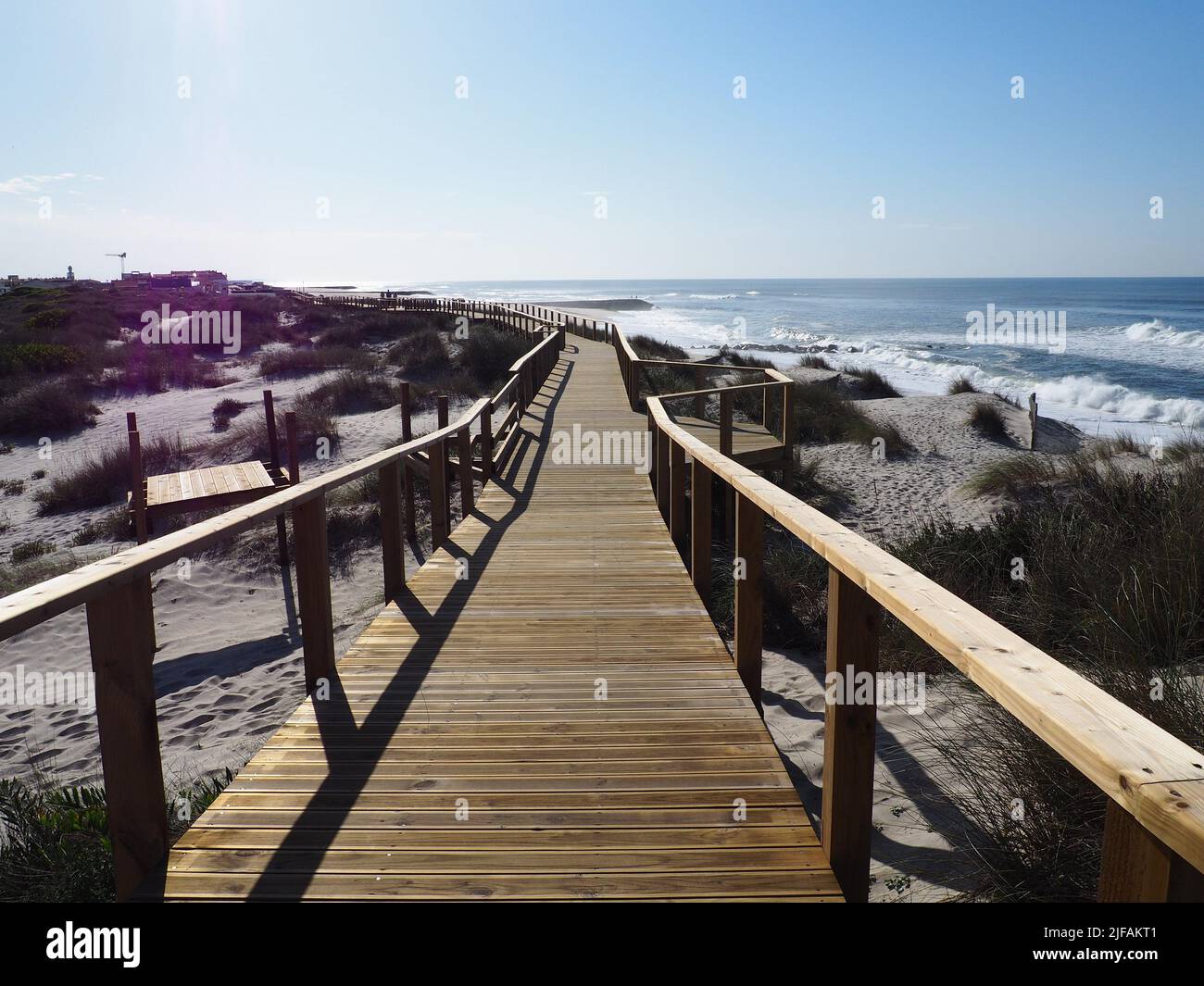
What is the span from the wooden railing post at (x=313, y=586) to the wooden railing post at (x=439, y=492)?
2.69 metres

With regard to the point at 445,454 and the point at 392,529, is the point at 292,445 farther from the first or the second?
the point at 392,529

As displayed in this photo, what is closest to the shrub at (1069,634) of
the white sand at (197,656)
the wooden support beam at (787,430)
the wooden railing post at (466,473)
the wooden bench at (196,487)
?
the wooden support beam at (787,430)

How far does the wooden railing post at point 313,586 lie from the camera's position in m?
3.75

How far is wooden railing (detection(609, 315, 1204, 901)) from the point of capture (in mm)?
1091

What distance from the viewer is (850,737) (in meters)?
2.35

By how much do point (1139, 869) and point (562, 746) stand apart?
2.39 meters

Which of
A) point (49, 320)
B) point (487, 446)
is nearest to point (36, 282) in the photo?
point (49, 320)

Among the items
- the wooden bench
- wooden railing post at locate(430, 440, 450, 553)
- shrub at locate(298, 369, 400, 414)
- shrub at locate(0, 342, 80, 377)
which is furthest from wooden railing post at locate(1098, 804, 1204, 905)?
shrub at locate(0, 342, 80, 377)

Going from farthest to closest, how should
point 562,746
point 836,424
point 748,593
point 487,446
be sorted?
point 836,424
point 487,446
point 748,593
point 562,746

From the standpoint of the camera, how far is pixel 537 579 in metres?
5.76
